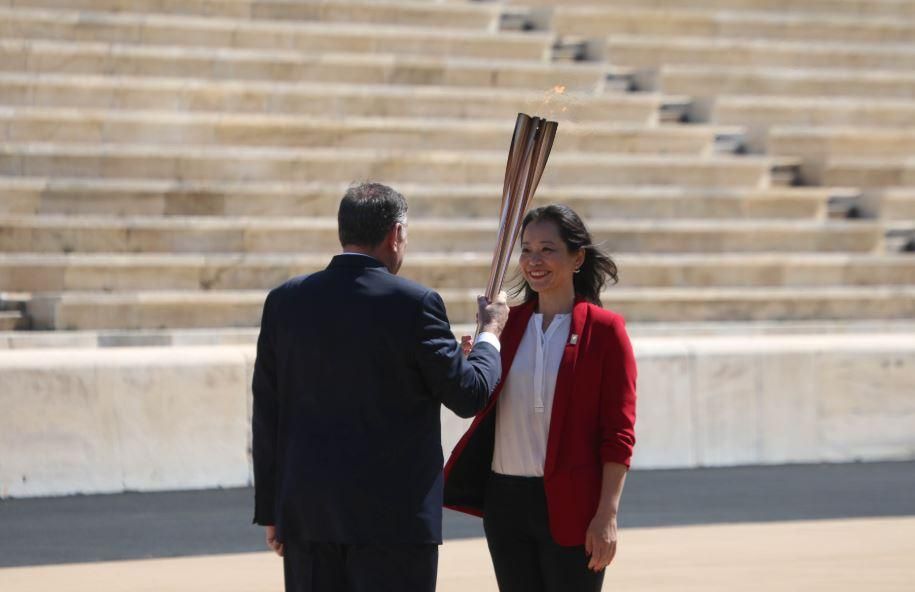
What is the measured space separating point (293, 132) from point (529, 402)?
33.7 ft

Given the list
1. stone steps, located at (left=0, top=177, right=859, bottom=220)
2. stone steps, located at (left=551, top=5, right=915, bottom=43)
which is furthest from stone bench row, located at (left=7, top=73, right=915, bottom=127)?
stone steps, located at (left=551, top=5, right=915, bottom=43)

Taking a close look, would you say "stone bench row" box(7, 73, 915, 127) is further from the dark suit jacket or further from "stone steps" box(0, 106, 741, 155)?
the dark suit jacket

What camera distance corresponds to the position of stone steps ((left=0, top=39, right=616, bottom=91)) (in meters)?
14.7

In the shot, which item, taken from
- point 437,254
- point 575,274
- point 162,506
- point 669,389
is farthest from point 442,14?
point 575,274

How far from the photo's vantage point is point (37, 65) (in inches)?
575

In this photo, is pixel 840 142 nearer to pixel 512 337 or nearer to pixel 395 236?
pixel 512 337

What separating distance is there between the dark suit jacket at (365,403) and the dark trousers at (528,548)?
0.28 m

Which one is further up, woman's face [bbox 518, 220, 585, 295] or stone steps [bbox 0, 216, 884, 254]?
woman's face [bbox 518, 220, 585, 295]

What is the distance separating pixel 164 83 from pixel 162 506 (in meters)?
6.24

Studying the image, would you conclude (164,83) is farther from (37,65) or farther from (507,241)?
(507,241)

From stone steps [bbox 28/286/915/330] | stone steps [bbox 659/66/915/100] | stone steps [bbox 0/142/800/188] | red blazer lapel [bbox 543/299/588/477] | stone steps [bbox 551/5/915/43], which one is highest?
stone steps [bbox 551/5/915/43]

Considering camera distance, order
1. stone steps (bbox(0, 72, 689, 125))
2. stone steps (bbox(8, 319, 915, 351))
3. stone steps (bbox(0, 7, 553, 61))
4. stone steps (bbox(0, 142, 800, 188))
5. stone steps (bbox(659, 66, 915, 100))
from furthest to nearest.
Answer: stone steps (bbox(659, 66, 915, 100)) → stone steps (bbox(0, 7, 553, 61)) → stone steps (bbox(0, 72, 689, 125)) → stone steps (bbox(0, 142, 800, 188)) → stone steps (bbox(8, 319, 915, 351))

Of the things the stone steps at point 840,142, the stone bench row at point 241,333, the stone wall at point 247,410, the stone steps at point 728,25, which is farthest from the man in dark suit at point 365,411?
the stone steps at point 728,25

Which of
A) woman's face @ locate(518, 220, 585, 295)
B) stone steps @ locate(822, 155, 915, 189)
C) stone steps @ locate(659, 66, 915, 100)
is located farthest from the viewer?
stone steps @ locate(659, 66, 915, 100)
